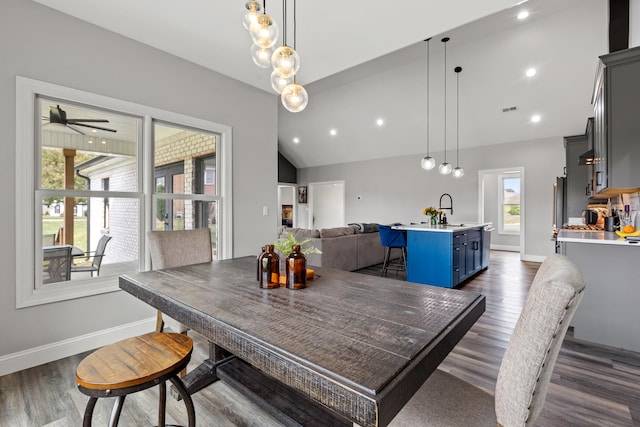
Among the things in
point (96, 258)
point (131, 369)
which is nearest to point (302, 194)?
point (96, 258)

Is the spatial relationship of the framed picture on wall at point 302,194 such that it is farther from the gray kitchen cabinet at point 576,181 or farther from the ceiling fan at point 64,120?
the ceiling fan at point 64,120

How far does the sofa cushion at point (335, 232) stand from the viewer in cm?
489

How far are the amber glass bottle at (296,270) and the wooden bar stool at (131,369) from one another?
541mm

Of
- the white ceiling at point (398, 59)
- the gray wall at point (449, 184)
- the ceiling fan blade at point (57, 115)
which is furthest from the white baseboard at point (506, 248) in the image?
the ceiling fan blade at point (57, 115)

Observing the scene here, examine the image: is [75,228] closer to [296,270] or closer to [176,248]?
[176,248]

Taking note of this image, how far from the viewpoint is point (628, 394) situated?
72.5 inches

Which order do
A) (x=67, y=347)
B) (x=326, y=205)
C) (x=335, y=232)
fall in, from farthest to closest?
(x=326, y=205) → (x=335, y=232) → (x=67, y=347)

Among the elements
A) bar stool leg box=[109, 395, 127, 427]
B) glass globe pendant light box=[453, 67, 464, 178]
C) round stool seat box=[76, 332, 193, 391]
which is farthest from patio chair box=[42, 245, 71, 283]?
glass globe pendant light box=[453, 67, 464, 178]

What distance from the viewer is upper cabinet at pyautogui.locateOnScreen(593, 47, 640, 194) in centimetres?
241

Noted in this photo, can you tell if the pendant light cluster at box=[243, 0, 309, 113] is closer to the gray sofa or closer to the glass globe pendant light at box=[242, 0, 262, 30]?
the glass globe pendant light at box=[242, 0, 262, 30]

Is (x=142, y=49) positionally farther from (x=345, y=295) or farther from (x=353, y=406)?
(x=353, y=406)

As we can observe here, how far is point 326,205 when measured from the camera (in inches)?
436

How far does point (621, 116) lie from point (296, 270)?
303 cm

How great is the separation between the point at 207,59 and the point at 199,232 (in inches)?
71.5
